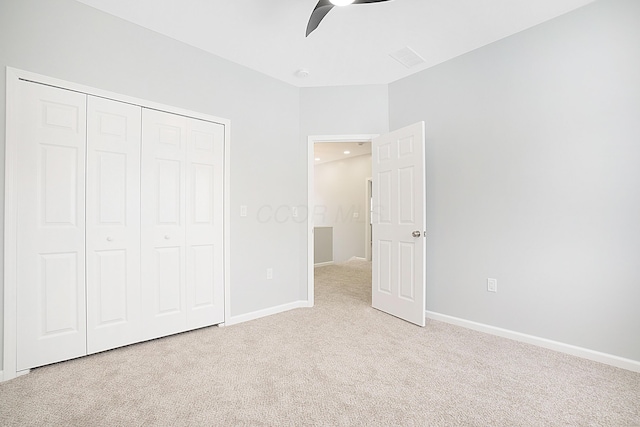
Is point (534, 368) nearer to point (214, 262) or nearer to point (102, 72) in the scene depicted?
point (214, 262)

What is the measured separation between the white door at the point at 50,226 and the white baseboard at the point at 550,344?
10.3ft

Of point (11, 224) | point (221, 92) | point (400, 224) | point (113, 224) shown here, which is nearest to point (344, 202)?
point (400, 224)

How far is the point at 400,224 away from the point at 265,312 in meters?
1.71

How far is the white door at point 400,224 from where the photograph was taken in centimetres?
278

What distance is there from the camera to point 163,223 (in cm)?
248

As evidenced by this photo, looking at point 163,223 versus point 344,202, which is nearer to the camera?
point 163,223

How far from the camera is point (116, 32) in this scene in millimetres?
2244

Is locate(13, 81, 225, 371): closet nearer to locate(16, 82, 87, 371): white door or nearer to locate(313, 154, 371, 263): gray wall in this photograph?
locate(16, 82, 87, 371): white door

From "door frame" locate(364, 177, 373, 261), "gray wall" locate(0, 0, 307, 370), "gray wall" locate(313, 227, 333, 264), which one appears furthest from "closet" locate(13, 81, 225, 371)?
"door frame" locate(364, 177, 373, 261)

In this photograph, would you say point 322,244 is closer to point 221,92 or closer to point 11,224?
point 221,92

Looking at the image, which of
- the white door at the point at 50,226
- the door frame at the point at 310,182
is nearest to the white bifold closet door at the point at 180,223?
the white door at the point at 50,226

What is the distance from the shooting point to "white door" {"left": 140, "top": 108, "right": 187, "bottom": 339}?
2.38 meters

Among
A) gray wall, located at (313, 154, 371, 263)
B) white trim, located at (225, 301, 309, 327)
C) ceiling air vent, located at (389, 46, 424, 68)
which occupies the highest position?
ceiling air vent, located at (389, 46, 424, 68)

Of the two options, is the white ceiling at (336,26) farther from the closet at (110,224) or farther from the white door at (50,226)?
the white door at (50,226)
